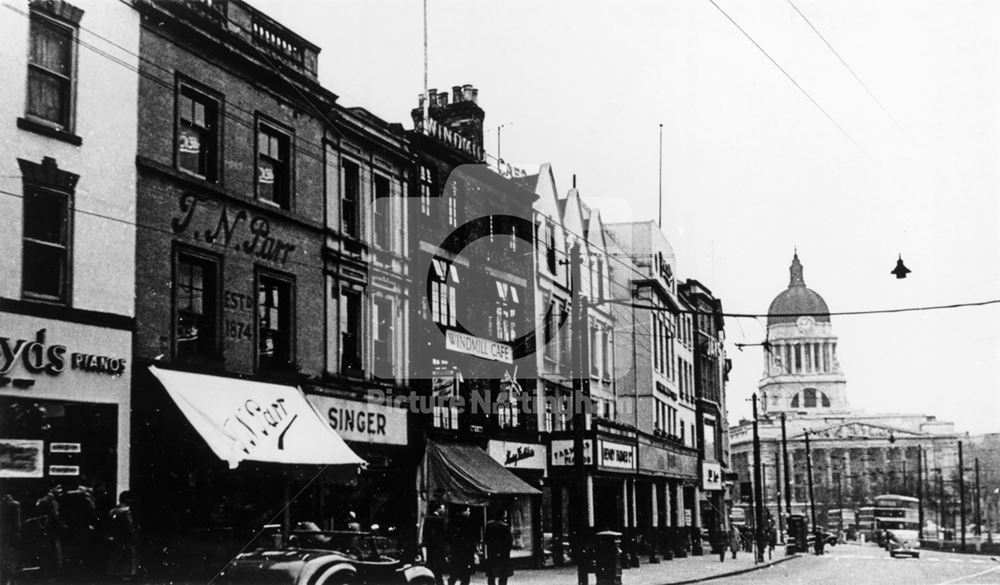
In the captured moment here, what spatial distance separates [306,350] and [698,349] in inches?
1717

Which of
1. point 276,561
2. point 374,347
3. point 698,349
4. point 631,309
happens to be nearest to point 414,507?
point 374,347

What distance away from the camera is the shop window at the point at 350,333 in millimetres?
27172

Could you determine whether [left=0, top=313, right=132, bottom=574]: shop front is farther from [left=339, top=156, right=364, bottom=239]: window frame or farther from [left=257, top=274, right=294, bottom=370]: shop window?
[left=339, top=156, right=364, bottom=239]: window frame

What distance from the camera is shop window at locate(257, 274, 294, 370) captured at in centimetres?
2409

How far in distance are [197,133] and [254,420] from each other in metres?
6.02

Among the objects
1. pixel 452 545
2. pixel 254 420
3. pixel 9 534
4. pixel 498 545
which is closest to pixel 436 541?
pixel 452 545

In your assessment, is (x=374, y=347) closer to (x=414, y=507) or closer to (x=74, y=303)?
(x=414, y=507)

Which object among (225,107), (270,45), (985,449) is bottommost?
(985,449)

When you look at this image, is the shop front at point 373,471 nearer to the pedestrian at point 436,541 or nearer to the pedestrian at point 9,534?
the pedestrian at point 436,541

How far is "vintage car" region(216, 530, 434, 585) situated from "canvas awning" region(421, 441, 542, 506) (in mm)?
12080

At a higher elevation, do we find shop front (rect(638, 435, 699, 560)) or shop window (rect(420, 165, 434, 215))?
shop window (rect(420, 165, 434, 215))

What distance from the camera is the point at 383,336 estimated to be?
2892 centimetres

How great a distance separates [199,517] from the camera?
21.6 meters

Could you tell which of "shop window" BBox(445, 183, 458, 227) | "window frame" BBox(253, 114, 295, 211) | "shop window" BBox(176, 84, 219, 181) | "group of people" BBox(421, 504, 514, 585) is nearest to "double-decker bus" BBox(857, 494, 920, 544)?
"shop window" BBox(445, 183, 458, 227)
